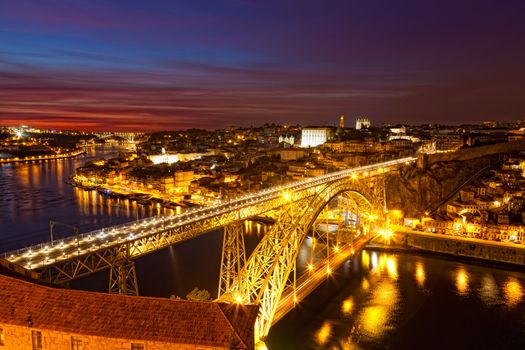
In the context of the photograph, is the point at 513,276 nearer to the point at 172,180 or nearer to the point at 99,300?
the point at 99,300

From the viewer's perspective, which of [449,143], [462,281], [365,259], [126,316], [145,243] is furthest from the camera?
[449,143]

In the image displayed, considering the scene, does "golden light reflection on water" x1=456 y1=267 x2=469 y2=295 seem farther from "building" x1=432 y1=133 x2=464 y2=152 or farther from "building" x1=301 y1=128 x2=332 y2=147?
"building" x1=301 y1=128 x2=332 y2=147

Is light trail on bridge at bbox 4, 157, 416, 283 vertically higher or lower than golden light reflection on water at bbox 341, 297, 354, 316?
higher

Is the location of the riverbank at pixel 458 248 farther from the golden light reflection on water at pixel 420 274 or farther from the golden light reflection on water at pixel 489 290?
the golden light reflection on water at pixel 489 290

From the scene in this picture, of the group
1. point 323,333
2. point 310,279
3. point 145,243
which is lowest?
point 323,333

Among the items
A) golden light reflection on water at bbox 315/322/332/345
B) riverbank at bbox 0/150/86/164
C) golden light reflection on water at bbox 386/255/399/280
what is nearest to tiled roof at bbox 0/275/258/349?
golden light reflection on water at bbox 315/322/332/345

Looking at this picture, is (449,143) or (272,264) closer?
(272,264)

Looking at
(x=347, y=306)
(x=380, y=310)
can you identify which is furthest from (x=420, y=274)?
(x=347, y=306)

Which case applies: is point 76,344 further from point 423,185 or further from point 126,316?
point 423,185
